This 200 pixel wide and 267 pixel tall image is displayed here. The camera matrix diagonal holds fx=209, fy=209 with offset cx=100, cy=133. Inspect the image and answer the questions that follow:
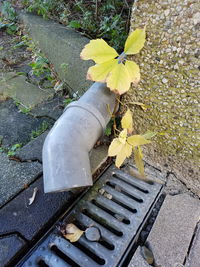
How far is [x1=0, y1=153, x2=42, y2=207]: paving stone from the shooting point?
1.25 metres

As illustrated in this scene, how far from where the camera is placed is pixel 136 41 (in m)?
1.05

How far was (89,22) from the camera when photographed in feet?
6.38

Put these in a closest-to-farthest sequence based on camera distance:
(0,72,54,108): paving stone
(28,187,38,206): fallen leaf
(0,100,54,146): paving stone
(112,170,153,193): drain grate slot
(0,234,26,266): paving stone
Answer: (0,234,26,266): paving stone
(28,187,38,206): fallen leaf
(112,170,153,193): drain grate slot
(0,100,54,146): paving stone
(0,72,54,108): paving stone

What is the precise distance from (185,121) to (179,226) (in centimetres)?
59

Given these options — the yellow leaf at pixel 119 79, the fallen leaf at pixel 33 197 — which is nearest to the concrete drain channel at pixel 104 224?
the fallen leaf at pixel 33 197

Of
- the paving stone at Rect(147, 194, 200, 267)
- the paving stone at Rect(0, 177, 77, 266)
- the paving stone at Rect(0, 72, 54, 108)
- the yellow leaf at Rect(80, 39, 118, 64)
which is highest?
the yellow leaf at Rect(80, 39, 118, 64)

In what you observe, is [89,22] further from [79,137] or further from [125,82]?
[79,137]

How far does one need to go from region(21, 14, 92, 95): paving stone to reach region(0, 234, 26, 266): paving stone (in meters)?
1.21

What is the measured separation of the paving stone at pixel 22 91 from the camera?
1.98 m

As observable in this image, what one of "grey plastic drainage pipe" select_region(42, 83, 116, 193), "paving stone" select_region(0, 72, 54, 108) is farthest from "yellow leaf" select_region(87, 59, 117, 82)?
"paving stone" select_region(0, 72, 54, 108)

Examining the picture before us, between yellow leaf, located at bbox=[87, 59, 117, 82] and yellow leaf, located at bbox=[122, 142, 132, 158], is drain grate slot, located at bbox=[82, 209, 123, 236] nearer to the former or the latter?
yellow leaf, located at bbox=[122, 142, 132, 158]

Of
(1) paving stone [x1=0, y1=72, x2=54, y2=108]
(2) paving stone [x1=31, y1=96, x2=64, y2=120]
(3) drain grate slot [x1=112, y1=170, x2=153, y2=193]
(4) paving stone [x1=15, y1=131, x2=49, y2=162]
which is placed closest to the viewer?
(3) drain grate slot [x1=112, y1=170, x2=153, y2=193]

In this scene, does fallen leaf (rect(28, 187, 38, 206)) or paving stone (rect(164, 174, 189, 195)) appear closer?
fallen leaf (rect(28, 187, 38, 206))

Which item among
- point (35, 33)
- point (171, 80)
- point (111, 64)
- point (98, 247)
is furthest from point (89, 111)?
point (35, 33)
